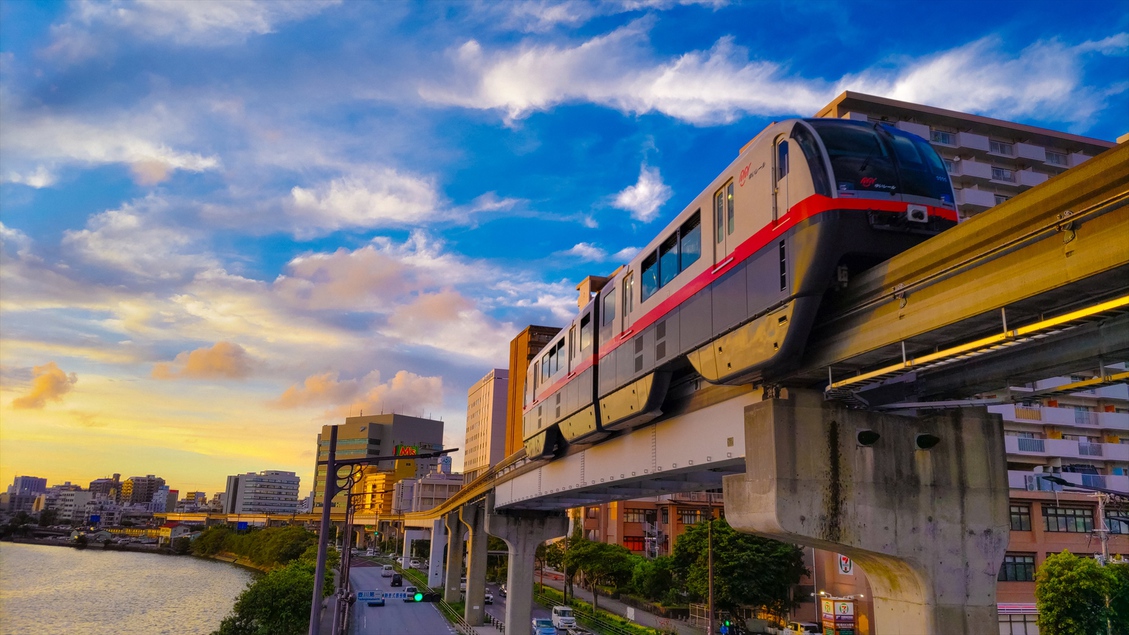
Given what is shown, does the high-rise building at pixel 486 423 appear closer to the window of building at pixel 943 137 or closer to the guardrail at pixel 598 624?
the guardrail at pixel 598 624

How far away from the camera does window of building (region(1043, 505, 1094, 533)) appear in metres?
51.3

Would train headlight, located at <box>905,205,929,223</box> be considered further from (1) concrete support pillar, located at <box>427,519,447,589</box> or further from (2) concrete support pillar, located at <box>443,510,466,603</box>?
(1) concrete support pillar, located at <box>427,519,447,589</box>

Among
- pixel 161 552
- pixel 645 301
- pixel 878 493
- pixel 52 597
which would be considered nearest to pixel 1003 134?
pixel 645 301

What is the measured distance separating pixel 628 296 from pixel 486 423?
145743 millimetres

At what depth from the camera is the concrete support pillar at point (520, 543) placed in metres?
46.0

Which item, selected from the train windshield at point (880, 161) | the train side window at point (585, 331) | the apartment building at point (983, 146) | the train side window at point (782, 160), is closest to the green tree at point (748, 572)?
the train side window at point (585, 331)

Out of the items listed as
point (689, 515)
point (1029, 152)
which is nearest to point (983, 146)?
point (1029, 152)

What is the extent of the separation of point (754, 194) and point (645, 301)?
6230 millimetres

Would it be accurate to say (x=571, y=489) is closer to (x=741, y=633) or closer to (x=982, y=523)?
(x=982, y=523)

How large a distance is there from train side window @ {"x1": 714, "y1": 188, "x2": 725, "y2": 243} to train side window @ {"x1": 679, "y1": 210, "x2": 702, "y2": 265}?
2.69ft

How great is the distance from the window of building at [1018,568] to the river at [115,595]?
193 ft

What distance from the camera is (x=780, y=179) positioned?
13234 millimetres

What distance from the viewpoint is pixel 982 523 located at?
45.5 feet

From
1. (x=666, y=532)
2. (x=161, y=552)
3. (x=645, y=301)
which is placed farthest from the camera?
(x=161, y=552)
